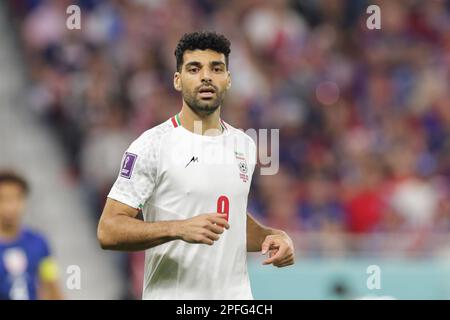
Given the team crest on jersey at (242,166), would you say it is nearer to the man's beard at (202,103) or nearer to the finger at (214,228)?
the man's beard at (202,103)

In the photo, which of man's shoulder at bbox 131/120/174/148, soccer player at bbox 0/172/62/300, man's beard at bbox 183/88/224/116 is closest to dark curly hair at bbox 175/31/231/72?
man's beard at bbox 183/88/224/116

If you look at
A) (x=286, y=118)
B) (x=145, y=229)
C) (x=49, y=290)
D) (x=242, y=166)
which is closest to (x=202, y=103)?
(x=242, y=166)

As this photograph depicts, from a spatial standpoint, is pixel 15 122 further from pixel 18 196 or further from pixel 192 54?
pixel 192 54

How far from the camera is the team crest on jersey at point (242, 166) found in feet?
19.1

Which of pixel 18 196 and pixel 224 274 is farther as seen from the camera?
pixel 18 196

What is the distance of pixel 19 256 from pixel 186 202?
2.75m

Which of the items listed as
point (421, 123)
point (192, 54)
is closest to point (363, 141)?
point (421, 123)

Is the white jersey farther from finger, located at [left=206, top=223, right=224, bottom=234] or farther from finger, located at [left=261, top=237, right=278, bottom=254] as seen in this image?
finger, located at [left=206, top=223, right=224, bottom=234]

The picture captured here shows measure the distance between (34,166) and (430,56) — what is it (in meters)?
4.99

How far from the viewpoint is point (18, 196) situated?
809 centimetres

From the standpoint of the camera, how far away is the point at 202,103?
5691 mm

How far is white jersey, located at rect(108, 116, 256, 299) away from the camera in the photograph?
5.59 m

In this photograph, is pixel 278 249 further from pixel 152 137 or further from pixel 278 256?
pixel 152 137

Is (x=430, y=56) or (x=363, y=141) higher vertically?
(x=430, y=56)
